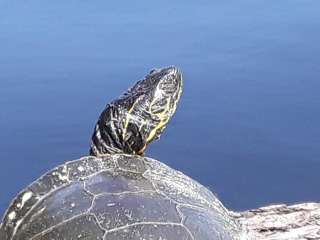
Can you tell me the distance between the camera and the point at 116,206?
68.7 inches

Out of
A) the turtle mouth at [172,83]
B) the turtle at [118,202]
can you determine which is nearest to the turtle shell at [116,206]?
the turtle at [118,202]

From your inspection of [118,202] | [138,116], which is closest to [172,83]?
[138,116]

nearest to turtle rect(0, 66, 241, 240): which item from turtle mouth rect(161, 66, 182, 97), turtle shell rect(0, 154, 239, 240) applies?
turtle shell rect(0, 154, 239, 240)

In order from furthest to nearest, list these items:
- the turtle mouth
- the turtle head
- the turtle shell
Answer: the turtle mouth, the turtle head, the turtle shell

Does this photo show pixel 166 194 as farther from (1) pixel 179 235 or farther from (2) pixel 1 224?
(2) pixel 1 224

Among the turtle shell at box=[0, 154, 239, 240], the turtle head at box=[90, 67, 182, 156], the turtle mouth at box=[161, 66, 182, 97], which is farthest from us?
the turtle mouth at box=[161, 66, 182, 97]

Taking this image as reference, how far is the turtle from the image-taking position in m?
1.70

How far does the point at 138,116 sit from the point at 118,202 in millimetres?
491

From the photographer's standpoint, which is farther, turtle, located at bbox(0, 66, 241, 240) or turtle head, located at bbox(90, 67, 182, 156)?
turtle head, located at bbox(90, 67, 182, 156)

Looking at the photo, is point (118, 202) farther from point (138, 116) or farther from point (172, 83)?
point (172, 83)

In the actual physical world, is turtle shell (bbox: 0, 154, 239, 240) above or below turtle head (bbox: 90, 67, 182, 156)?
below

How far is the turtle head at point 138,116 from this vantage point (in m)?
2.18

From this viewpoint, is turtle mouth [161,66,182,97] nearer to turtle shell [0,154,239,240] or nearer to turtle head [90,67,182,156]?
turtle head [90,67,182,156]

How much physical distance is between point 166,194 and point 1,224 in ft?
1.28
